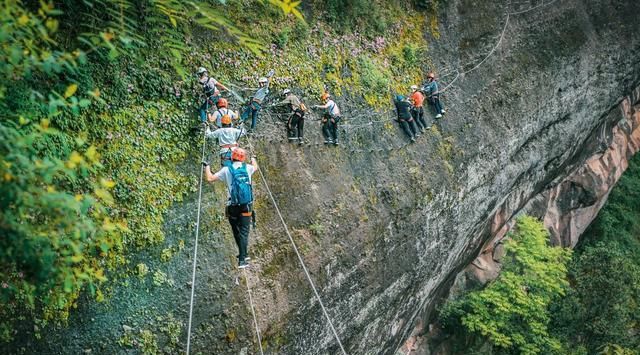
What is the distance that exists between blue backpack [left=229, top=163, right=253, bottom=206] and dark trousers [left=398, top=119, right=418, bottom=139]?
8504 mm

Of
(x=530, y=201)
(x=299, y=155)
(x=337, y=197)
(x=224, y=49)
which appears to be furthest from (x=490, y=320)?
(x=224, y=49)

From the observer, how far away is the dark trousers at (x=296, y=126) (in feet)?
45.5

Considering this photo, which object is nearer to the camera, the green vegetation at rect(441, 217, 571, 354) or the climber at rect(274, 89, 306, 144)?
the climber at rect(274, 89, 306, 144)

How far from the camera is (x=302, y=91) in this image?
598 inches

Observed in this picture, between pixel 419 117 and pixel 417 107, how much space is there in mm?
545

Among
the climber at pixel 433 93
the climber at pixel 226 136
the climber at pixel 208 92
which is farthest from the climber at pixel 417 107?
the climber at pixel 226 136

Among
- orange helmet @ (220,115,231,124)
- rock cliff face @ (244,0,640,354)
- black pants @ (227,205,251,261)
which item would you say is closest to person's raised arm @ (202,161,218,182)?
black pants @ (227,205,251,261)

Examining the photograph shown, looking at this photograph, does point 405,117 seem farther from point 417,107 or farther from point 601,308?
point 601,308

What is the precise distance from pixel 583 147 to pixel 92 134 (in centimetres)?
2375

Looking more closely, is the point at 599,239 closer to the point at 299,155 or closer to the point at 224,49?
the point at 299,155

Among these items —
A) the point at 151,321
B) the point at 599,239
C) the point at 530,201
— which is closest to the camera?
the point at 151,321

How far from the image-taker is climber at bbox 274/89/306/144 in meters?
13.8

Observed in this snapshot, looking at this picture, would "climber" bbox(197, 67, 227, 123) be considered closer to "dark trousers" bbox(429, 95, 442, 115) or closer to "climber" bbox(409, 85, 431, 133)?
"climber" bbox(409, 85, 431, 133)

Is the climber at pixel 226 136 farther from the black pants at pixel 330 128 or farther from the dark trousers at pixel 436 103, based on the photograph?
the dark trousers at pixel 436 103
